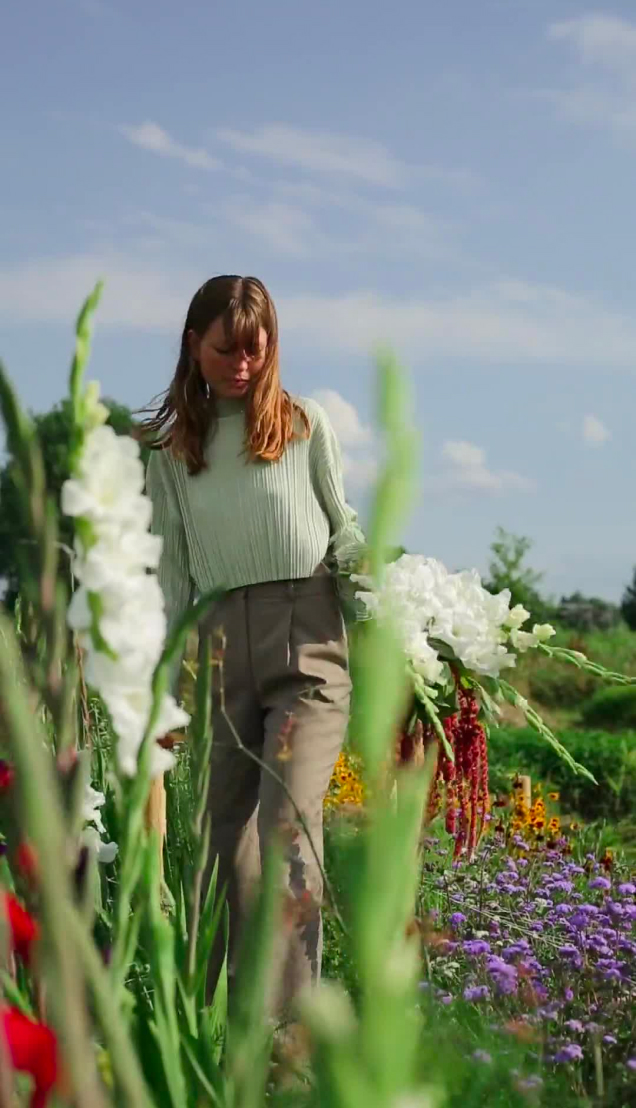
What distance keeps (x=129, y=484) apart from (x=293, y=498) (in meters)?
3.05

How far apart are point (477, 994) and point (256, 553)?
139 centimetres

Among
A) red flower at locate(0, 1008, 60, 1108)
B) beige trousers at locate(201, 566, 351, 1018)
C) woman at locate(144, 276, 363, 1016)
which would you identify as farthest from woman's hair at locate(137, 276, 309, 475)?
red flower at locate(0, 1008, 60, 1108)

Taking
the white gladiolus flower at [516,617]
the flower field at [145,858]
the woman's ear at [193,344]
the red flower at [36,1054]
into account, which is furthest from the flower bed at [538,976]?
the woman's ear at [193,344]

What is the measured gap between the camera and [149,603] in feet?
2.28

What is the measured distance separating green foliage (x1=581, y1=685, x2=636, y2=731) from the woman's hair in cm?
933

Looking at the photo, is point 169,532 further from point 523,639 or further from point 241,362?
point 523,639

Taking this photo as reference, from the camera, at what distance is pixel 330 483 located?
150 inches

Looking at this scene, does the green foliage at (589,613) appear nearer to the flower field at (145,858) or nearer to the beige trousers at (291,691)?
the beige trousers at (291,691)

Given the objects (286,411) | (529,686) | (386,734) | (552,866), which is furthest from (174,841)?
(529,686)

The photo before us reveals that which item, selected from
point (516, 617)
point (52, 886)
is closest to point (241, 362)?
point (516, 617)

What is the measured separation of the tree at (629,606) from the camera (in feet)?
83.3

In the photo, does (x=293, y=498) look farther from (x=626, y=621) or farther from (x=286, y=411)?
(x=626, y=621)

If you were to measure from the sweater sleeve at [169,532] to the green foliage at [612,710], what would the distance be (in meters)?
9.25

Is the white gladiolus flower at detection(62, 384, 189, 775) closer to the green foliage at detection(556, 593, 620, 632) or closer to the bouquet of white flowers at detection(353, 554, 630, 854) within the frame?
the bouquet of white flowers at detection(353, 554, 630, 854)
